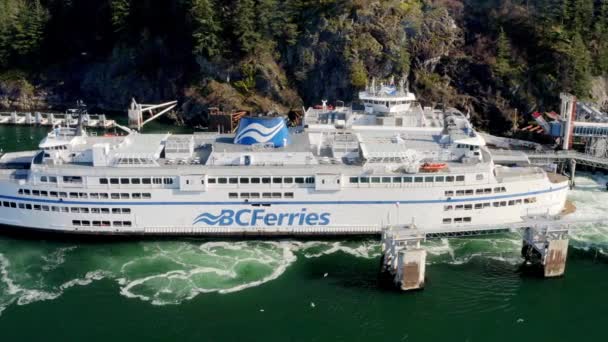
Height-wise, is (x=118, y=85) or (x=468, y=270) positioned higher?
(x=118, y=85)

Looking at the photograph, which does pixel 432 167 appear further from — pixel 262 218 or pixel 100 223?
pixel 100 223

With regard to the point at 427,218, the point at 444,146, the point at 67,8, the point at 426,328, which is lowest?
the point at 426,328

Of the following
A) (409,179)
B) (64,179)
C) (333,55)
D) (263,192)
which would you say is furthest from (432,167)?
(333,55)

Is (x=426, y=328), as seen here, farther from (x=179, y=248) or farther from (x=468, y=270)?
(x=179, y=248)

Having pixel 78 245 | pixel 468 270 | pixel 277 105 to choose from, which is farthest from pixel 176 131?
pixel 468 270

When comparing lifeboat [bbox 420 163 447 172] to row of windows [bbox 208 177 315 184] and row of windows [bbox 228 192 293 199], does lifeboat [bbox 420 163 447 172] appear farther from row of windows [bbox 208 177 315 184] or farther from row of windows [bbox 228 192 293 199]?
row of windows [bbox 228 192 293 199]

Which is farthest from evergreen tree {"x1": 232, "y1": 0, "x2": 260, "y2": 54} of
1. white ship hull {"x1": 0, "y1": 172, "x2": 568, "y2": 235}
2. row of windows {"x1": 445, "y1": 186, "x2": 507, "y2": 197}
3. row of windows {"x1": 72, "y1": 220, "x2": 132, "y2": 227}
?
row of windows {"x1": 445, "y1": 186, "x2": 507, "y2": 197}

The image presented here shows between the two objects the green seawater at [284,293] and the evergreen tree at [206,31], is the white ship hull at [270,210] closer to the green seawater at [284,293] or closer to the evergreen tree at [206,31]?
the green seawater at [284,293]
